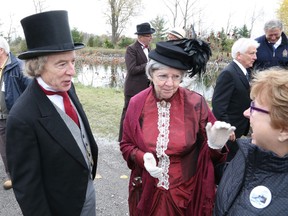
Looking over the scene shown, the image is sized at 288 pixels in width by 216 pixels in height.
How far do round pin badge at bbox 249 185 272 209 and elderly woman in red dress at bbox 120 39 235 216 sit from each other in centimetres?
50

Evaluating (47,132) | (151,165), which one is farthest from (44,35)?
(151,165)

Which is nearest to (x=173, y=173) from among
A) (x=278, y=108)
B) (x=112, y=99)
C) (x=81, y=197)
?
(x=81, y=197)

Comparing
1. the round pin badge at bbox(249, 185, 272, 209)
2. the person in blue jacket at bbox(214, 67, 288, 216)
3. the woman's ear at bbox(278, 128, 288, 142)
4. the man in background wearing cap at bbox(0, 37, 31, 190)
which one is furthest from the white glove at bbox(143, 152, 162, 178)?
the man in background wearing cap at bbox(0, 37, 31, 190)

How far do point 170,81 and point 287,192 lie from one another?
1019mm

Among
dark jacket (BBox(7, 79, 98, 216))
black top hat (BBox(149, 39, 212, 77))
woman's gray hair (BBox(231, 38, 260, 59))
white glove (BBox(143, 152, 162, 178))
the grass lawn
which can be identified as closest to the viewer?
dark jacket (BBox(7, 79, 98, 216))

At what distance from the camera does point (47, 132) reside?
1.61 m

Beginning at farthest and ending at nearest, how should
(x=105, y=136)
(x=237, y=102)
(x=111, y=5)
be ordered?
(x=111, y=5) → (x=105, y=136) → (x=237, y=102)

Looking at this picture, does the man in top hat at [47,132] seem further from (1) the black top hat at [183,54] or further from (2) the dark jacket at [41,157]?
(1) the black top hat at [183,54]

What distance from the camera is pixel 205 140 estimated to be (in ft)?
6.36

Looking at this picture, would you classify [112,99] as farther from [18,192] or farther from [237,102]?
[18,192]

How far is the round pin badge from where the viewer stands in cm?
127

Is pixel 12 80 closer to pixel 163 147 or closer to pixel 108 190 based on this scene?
pixel 108 190

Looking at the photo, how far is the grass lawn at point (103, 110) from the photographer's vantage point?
5.47 m

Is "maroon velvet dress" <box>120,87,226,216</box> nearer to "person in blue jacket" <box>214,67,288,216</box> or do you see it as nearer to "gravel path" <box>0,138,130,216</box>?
"person in blue jacket" <box>214,67,288,216</box>
